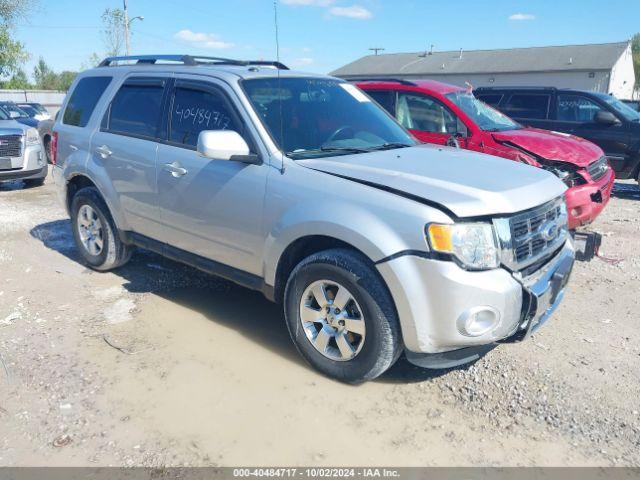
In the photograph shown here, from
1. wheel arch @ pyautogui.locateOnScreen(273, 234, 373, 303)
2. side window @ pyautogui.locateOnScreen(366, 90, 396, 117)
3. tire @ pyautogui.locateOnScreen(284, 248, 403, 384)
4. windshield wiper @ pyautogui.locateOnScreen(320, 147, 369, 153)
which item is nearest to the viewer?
tire @ pyautogui.locateOnScreen(284, 248, 403, 384)

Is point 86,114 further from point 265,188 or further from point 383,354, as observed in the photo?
point 383,354

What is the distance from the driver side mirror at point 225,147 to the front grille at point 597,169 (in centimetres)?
455

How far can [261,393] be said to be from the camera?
11.3 ft

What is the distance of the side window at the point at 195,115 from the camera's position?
405cm

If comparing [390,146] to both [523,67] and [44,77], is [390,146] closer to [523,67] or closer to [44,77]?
[523,67]

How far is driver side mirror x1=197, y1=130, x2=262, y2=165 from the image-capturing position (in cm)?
354

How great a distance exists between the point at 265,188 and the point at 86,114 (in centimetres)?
272

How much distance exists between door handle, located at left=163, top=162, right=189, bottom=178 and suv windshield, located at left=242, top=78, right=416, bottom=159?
0.78 m

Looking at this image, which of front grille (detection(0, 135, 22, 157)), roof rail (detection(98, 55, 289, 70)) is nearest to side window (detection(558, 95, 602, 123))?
roof rail (detection(98, 55, 289, 70))

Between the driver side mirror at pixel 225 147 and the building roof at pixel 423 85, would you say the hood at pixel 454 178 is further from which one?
the building roof at pixel 423 85

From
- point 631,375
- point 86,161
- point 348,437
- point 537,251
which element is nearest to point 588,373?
point 631,375

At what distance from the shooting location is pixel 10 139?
33.0 feet

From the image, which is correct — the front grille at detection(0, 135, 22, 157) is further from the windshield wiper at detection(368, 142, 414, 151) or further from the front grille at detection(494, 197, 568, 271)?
the front grille at detection(494, 197, 568, 271)

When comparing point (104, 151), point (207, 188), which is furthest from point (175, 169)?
point (104, 151)
